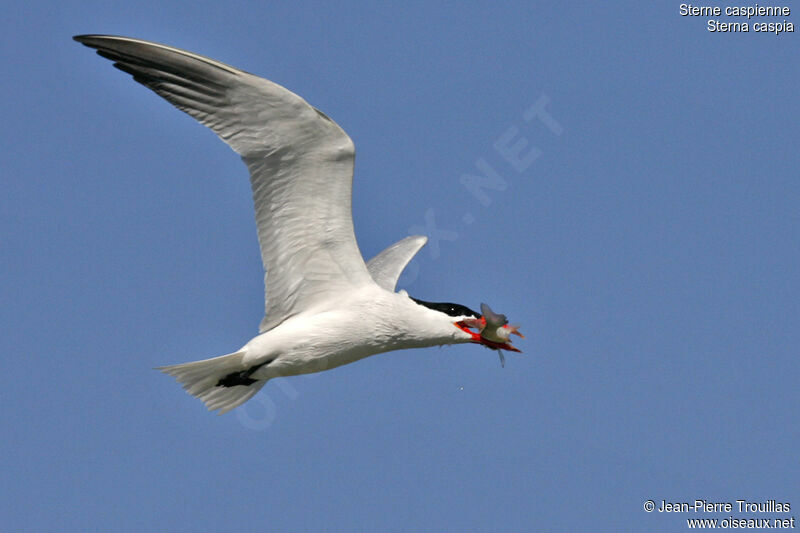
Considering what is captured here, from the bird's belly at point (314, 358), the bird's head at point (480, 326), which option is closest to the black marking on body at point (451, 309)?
the bird's head at point (480, 326)

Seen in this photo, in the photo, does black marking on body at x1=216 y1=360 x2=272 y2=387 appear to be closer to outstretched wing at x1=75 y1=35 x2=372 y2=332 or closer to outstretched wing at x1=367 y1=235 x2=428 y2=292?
outstretched wing at x1=75 y1=35 x2=372 y2=332

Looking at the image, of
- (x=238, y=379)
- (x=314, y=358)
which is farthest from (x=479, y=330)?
(x=238, y=379)

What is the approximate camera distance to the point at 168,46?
25.2ft

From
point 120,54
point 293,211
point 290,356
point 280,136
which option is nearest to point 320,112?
point 280,136

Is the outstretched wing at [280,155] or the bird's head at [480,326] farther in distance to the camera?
the bird's head at [480,326]

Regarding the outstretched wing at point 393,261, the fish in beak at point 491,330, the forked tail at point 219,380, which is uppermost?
the outstretched wing at point 393,261

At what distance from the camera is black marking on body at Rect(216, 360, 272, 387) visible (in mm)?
8836

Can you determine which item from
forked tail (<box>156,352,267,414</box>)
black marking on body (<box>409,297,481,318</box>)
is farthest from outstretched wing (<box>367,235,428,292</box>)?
forked tail (<box>156,352,267,414</box>)

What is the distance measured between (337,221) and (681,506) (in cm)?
418

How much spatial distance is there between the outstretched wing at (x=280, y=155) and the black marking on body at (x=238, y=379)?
0.63m

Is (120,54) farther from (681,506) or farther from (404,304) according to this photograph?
(681,506)

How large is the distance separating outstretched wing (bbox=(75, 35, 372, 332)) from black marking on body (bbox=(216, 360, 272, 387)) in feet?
2.08

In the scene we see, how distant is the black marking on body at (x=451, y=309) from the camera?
8797 mm

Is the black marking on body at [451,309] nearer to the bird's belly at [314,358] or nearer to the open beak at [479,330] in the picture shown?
the open beak at [479,330]
